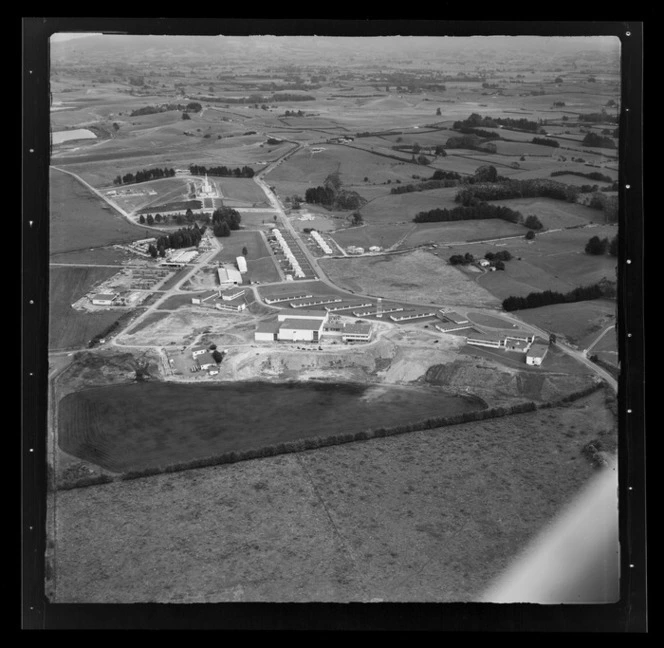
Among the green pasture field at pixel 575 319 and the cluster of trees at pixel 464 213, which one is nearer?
the green pasture field at pixel 575 319

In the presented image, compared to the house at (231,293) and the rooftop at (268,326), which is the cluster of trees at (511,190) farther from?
the rooftop at (268,326)

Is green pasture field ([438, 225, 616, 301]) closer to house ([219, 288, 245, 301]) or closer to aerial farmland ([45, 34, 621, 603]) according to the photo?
aerial farmland ([45, 34, 621, 603])

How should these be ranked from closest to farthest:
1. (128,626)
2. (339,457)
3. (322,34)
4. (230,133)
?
(128,626)
(322,34)
(339,457)
(230,133)

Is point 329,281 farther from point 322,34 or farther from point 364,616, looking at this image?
point 364,616

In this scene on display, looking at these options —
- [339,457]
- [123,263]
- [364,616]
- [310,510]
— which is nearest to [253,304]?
[123,263]

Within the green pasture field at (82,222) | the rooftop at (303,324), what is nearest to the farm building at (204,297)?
the rooftop at (303,324)

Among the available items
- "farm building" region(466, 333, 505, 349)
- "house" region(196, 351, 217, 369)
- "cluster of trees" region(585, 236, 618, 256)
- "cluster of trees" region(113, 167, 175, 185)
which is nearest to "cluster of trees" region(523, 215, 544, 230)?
"cluster of trees" region(585, 236, 618, 256)
